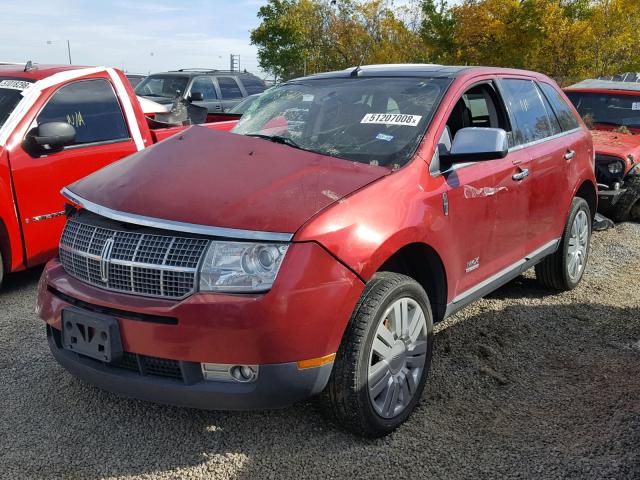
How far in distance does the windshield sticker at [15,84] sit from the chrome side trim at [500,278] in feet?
12.6

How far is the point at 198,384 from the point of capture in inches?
102

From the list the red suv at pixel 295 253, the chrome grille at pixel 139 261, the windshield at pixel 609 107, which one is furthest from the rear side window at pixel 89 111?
the windshield at pixel 609 107

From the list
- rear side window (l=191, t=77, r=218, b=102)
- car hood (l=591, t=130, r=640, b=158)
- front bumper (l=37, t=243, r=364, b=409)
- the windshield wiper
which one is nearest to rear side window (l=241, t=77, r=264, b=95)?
rear side window (l=191, t=77, r=218, b=102)

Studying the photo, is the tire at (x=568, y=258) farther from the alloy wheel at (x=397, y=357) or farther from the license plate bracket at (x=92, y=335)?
the license plate bracket at (x=92, y=335)

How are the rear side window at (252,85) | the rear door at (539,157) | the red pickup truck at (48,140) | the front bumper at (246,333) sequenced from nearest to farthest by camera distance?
the front bumper at (246,333)
the rear door at (539,157)
the red pickup truck at (48,140)
the rear side window at (252,85)

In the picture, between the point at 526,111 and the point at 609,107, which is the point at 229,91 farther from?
the point at 526,111

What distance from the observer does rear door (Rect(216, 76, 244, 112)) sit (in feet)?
43.2

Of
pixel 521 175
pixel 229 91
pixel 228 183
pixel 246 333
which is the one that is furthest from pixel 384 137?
pixel 229 91

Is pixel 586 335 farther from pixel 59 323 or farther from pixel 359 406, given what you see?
pixel 59 323

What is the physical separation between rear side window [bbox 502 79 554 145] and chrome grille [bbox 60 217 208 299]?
250 cm

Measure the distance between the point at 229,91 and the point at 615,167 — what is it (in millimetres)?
8606

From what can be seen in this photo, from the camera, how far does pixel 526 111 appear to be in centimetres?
438

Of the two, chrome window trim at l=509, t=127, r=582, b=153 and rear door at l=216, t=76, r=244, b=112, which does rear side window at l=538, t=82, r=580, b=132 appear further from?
rear door at l=216, t=76, r=244, b=112

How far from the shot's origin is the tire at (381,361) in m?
2.71
